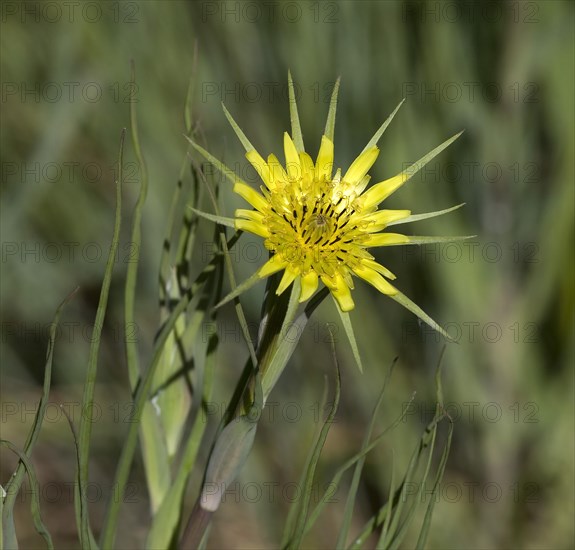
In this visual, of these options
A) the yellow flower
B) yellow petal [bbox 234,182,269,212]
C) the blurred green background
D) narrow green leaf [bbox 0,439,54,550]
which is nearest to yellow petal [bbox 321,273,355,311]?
the yellow flower

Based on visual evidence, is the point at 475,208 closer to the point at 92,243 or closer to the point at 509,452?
the point at 509,452

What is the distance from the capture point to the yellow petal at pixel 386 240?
29.4 inches

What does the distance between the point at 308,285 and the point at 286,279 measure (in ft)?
0.07

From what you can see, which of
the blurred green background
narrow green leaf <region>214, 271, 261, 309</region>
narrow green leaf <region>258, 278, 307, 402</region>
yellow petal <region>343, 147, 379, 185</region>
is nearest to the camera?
narrow green leaf <region>214, 271, 261, 309</region>

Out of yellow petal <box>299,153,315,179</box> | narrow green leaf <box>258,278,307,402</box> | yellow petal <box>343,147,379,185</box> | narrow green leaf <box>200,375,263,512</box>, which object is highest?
yellow petal <box>343,147,379,185</box>

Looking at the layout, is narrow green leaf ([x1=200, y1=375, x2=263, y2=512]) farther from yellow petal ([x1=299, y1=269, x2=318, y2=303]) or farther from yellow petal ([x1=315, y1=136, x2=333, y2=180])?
yellow petal ([x1=315, y1=136, x2=333, y2=180])

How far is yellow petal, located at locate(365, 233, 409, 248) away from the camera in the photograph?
0.75 metres

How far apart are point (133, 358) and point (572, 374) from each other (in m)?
1.22

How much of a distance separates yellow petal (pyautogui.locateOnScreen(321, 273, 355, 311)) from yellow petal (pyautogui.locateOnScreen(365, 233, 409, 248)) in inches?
1.8

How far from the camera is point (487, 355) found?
1.86 metres

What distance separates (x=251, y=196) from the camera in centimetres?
77

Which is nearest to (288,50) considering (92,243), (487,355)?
(92,243)

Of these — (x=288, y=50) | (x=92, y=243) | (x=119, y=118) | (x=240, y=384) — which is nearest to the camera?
(x=240, y=384)

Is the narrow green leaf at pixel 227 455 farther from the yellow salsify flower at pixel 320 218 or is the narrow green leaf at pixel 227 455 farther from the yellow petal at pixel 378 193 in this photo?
the yellow petal at pixel 378 193
